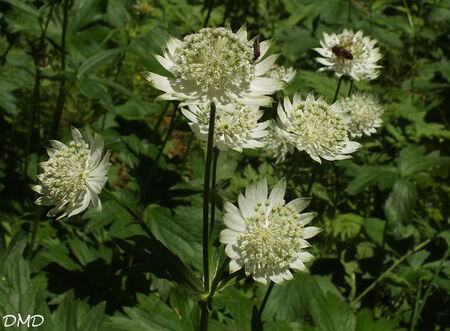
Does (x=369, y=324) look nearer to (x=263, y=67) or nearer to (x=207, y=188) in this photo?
(x=207, y=188)

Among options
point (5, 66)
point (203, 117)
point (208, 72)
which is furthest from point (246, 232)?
point (5, 66)

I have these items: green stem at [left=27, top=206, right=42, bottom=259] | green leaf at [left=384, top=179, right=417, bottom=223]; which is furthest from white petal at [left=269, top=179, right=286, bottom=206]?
green stem at [left=27, top=206, right=42, bottom=259]

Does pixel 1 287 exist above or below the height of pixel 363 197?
below

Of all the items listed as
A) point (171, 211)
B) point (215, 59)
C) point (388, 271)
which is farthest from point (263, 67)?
point (388, 271)

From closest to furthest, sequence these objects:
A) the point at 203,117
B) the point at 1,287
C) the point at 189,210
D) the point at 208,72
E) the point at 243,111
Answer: the point at 208,72 → the point at 203,117 → the point at 243,111 → the point at 1,287 → the point at 189,210

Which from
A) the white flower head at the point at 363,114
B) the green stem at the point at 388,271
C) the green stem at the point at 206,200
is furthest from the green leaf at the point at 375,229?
the green stem at the point at 206,200

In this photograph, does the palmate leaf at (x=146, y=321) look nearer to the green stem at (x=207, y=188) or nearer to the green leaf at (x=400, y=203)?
the green stem at (x=207, y=188)

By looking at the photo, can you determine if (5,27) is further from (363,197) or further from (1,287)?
(363,197)
